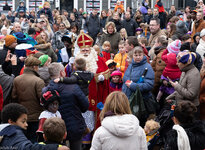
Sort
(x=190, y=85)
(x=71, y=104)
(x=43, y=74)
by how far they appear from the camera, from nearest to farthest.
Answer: (x=71, y=104)
(x=190, y=85)
(x=43, y=74)

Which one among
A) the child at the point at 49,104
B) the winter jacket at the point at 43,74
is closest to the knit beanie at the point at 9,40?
the winter jacket at the point at 43,74

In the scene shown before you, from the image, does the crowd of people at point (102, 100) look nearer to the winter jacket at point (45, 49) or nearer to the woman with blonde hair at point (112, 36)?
the winter jacket at point (45, 49)

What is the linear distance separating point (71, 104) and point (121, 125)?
1.60 metres

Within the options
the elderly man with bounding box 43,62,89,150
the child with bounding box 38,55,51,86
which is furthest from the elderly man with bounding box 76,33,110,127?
the elderly man with bounding box 43,62,89,150

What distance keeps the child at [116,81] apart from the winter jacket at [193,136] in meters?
3.21

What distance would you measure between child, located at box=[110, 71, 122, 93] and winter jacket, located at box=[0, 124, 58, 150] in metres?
3.77

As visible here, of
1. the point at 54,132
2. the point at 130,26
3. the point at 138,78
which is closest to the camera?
the point at 54,132

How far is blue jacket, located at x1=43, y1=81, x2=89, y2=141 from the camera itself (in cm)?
511

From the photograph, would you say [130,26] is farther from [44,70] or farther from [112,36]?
[44,70]

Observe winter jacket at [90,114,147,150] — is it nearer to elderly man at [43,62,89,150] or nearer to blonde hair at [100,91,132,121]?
blonde hair at [100,91,132,121]

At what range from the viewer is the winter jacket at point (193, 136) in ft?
13.3

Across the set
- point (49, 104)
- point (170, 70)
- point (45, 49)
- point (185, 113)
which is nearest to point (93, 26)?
point (45, 49)

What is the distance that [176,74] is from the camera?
21.8 feet

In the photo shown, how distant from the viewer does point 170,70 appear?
6664 mm
